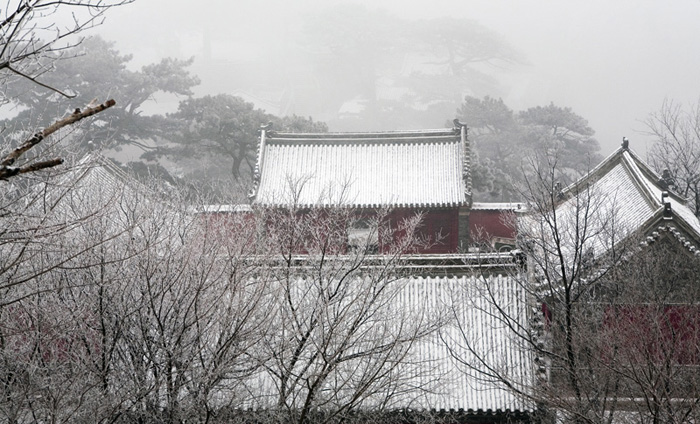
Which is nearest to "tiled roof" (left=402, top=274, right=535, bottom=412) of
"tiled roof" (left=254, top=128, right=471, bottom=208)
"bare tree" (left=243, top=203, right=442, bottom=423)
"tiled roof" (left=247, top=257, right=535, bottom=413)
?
"tiled roof" (left=247, top=257, right=535, bottom=413)

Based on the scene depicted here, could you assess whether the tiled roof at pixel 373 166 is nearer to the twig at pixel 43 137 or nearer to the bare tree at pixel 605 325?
the bare tree at pixel 605 325

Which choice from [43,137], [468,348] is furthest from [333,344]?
[43,137]

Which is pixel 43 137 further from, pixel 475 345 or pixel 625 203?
pixel 625 203

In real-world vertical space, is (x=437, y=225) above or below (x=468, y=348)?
above

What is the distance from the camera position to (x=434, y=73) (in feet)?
207

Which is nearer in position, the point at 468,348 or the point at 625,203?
the point at 468,348

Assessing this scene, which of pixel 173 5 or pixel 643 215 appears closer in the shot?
pixel 643 215

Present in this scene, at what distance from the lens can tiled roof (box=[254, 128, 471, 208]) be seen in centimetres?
2228

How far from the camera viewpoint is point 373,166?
23.8 m

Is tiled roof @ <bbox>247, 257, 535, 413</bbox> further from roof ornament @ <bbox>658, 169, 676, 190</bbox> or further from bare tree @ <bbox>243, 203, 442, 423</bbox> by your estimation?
roof ornament @ <bbox>658, 169, 676, 190</bbox>

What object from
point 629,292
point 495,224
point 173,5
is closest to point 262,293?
→ point 629,292

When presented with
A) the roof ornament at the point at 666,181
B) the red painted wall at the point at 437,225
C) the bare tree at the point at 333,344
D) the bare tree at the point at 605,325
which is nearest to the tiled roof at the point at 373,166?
the red painted wall at the point at 437,225

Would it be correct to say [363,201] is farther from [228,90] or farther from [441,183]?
[228,90]

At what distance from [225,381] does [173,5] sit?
74925mm
